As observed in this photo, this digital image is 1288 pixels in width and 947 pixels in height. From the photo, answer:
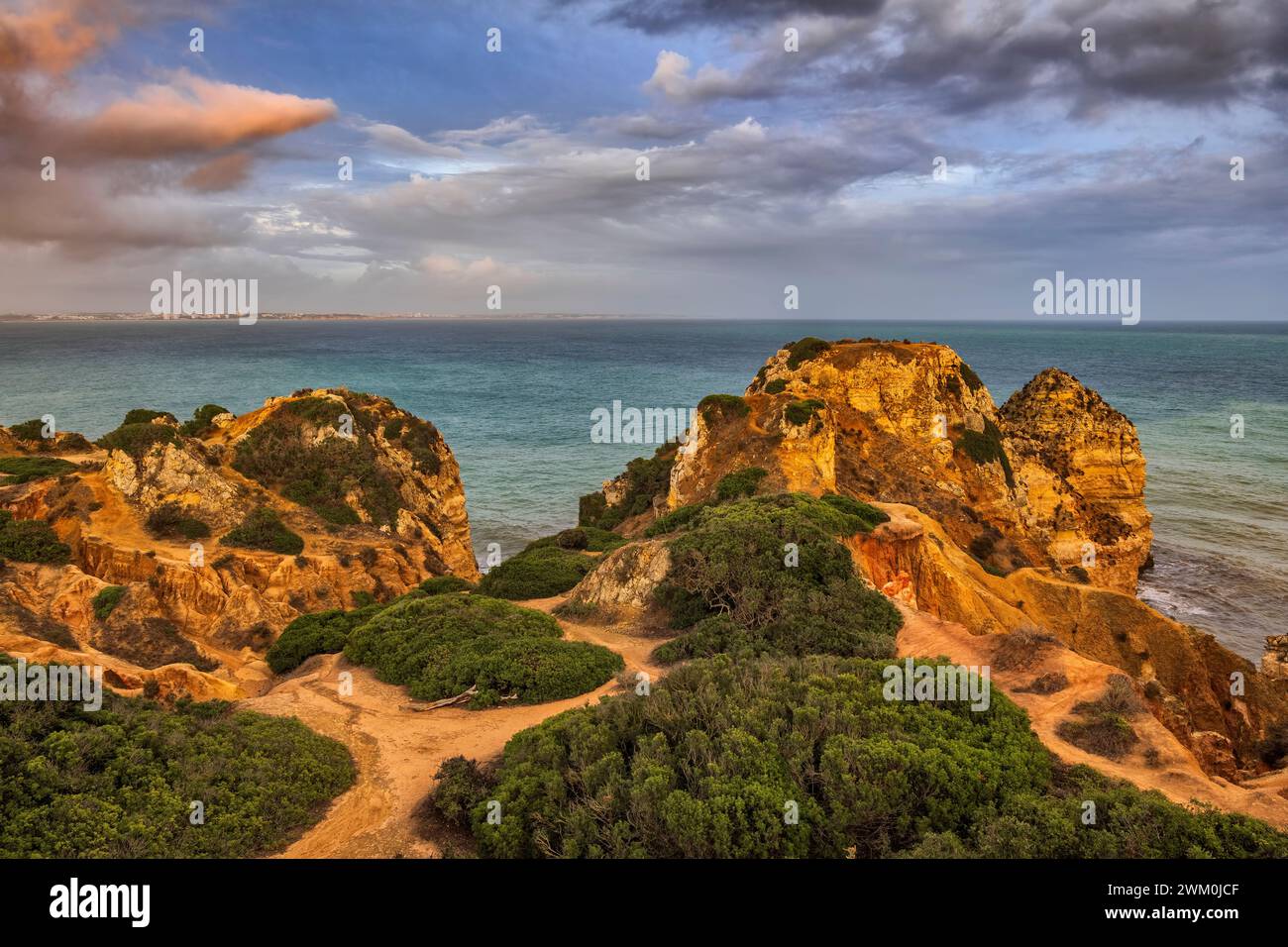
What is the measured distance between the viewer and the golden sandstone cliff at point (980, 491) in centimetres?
2097

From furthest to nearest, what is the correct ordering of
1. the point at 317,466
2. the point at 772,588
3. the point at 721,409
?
the point at 721,409 → the point at 317,466 → the point at 772,588

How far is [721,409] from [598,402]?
65.2 meters

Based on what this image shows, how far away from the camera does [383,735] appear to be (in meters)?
13.0

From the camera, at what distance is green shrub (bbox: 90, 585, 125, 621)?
19062 millimetres

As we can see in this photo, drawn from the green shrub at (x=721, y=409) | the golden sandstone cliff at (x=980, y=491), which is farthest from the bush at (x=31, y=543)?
the green shrub at (x=721, y=409)

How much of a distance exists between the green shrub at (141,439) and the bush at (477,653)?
1591 cm

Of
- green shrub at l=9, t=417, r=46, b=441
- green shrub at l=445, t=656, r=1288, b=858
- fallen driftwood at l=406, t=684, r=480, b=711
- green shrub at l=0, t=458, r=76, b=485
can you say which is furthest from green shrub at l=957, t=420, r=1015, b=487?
green shrub at l=9, t=417, r=46, b=441

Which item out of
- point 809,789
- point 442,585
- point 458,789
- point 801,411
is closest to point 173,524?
point 442,585

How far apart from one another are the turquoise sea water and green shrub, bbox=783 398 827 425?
2101 cm

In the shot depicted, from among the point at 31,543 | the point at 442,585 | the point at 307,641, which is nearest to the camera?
the point at 307,641

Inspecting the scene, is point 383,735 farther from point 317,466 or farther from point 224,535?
point 317,466

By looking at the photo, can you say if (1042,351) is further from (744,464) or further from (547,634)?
(547,634)

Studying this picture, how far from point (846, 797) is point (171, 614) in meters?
21.2

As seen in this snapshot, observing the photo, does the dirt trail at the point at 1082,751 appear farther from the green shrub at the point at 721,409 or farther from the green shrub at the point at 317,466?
the green shrub at the point at 317,466
